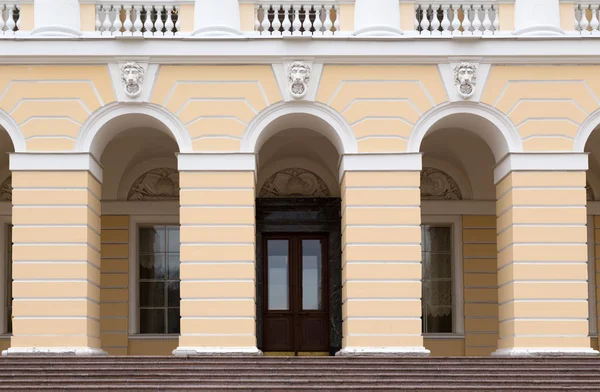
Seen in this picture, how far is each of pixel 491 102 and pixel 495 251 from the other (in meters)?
3.82

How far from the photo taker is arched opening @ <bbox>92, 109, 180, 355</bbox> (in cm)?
2150

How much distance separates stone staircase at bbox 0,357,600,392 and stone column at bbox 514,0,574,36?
5277 millimetres

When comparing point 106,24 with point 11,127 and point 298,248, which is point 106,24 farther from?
point 298,248

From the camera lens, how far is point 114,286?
21.6 metres

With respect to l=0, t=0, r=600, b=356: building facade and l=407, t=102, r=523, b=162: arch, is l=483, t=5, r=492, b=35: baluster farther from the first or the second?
l=407, t=102, r=523, b=162: arch

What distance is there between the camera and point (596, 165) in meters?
22.3

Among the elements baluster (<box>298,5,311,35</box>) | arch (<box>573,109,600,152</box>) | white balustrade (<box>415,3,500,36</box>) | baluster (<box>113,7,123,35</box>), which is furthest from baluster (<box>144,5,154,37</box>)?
arch (<box>573,109,600,152</box>)

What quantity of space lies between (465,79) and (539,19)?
158cm

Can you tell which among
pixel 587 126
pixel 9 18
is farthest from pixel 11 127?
pixel 587 126

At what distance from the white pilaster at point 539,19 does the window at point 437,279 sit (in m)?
4.67

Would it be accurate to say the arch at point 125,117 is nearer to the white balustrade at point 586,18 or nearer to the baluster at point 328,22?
the baluster at point 328,22

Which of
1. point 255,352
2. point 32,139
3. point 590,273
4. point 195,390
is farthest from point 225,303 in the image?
point 590,273

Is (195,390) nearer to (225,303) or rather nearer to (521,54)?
(225,303)

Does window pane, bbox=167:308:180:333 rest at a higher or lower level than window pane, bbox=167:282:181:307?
lower
